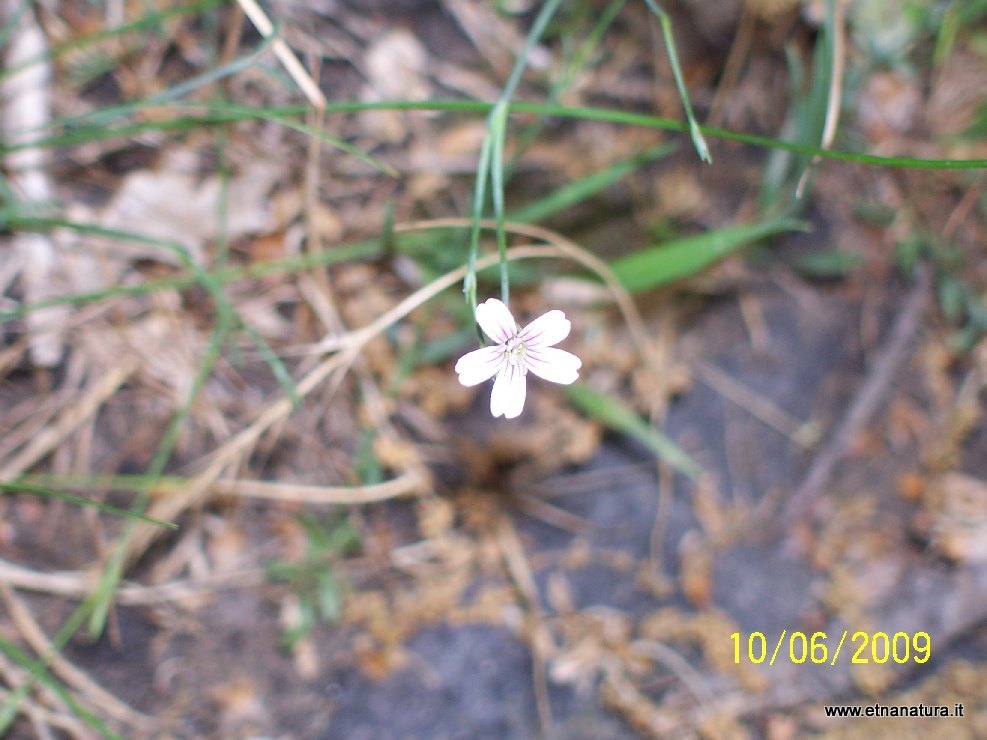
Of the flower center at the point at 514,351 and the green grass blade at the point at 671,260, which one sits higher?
the green grass blade at the point at 671,260

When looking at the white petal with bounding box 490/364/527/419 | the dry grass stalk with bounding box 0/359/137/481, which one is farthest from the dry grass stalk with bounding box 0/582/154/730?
the white petal with bounding box 490/364/527/419

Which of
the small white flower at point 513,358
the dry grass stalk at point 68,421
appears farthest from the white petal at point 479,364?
the dry grass stalk at point 68,421

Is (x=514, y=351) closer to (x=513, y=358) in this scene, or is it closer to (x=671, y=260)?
(x=513, y=358)

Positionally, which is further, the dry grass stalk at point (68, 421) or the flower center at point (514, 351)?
the dry grass stalk at point (68, 421)

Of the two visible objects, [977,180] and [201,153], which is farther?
[977,180]

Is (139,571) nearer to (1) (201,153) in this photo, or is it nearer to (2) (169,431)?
(2) (169,431)

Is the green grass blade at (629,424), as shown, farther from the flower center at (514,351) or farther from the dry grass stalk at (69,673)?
the dry grass stalk at (69,673)

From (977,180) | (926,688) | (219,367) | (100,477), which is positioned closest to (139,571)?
(100,477)

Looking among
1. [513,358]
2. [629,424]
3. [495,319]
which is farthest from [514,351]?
[629,424]
